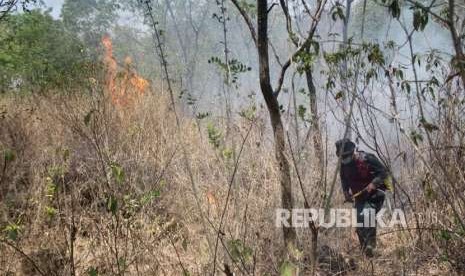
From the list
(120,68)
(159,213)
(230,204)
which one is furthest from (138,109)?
(230,204)

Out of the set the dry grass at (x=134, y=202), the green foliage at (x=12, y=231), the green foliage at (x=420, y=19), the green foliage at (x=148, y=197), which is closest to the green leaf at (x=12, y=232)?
the green foliage at (x=12, y=231)

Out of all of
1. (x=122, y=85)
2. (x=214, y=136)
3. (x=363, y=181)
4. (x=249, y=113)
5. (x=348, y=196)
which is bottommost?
(x=348, y=196)

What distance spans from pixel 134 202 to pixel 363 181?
8.73 ft

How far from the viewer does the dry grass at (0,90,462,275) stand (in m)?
3.20

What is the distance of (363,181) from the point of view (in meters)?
4.79

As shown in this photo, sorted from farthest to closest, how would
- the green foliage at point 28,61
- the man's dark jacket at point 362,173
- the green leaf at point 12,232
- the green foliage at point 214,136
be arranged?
the green foliage at point 28,61, the man's dark jacket at point 362,173, the green foliage at point 214,136, the green leaf at point 12,232

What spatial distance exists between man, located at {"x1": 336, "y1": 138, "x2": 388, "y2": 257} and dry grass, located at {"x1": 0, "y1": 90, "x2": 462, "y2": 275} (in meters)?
0.31

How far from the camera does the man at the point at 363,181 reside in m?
4.64

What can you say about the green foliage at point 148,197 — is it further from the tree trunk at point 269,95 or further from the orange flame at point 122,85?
the orange flame at point 122,85

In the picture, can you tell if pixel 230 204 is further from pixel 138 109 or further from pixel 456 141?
pixel 138 109

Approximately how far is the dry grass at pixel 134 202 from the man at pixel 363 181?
306mm

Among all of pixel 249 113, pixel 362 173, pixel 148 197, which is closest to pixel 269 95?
pixel 148 197

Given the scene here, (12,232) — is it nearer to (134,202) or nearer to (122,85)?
(134,202)

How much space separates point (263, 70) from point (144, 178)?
2480mm
